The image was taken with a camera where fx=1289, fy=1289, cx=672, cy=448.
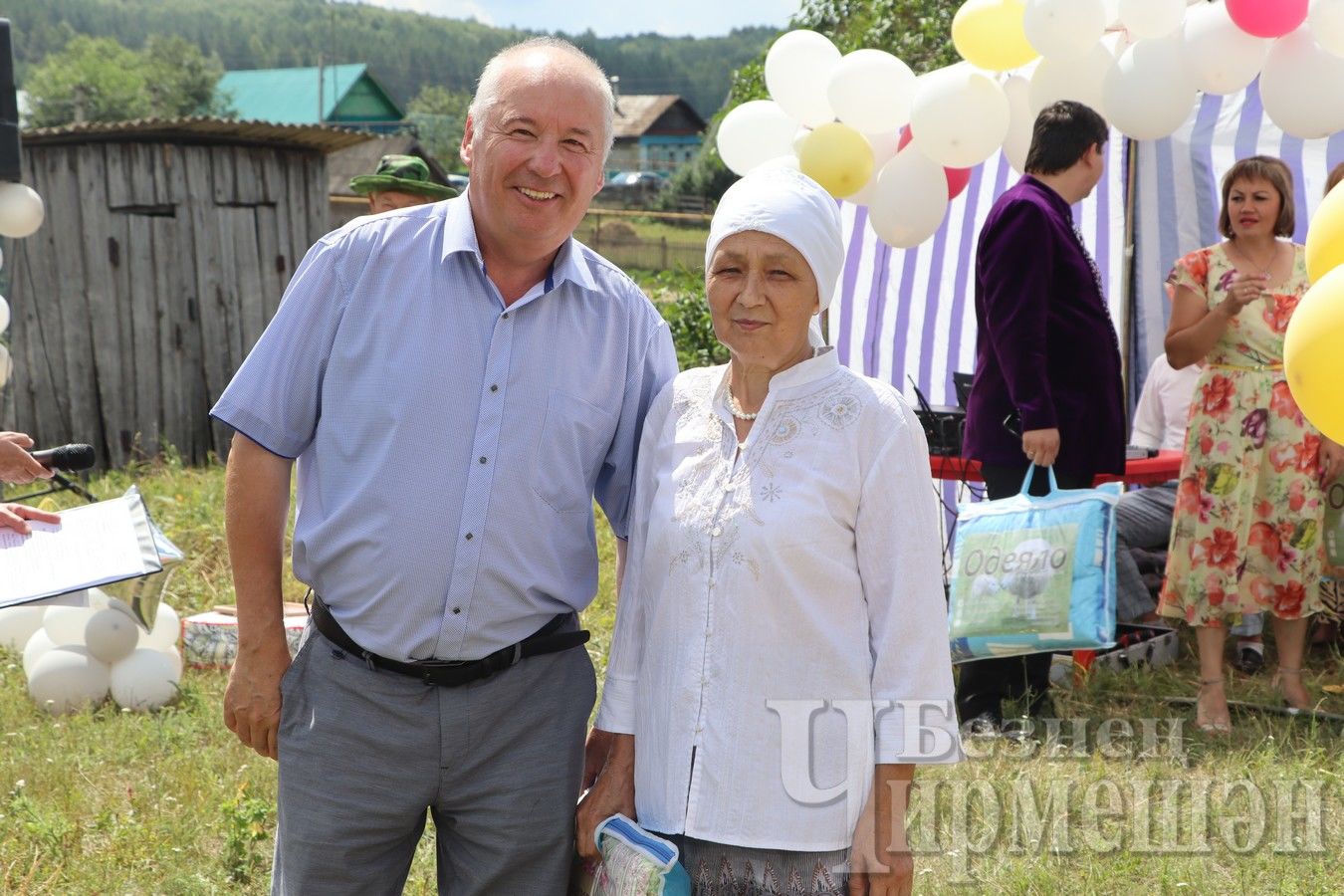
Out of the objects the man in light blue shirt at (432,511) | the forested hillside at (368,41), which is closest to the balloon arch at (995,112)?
the man in light blue shirt at (432,511)

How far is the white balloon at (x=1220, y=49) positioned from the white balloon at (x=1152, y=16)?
0.06 m

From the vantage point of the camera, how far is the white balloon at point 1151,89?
4.49 meters

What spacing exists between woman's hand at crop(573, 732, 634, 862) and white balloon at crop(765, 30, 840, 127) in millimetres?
4015

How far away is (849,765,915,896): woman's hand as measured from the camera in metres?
2.01

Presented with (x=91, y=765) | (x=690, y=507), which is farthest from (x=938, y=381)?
(x=690, y=507)

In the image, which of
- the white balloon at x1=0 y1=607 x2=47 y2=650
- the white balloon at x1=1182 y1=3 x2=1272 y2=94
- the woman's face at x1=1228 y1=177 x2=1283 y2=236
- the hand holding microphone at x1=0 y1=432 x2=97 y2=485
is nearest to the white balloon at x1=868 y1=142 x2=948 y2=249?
the white balloon at x1=1182 y1=3 x2=1272 y2=94

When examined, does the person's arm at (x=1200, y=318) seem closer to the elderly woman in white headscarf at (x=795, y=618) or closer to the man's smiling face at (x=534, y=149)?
the elderly woman in white headscarf at (x=795, y=618)

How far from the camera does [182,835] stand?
12.4 ft

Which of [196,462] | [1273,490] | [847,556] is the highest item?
[847,556]

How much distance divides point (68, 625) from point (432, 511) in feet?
11.9

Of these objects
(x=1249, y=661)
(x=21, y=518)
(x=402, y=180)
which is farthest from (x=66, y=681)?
(x=1249, y=661)

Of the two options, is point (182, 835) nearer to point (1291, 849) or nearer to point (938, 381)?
point (1291, 849)

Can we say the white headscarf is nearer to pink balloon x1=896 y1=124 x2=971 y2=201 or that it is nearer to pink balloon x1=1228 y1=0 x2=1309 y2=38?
pink balloon x1=1228 y1=0 x2=1309 y2=38

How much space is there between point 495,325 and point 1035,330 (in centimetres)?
242
